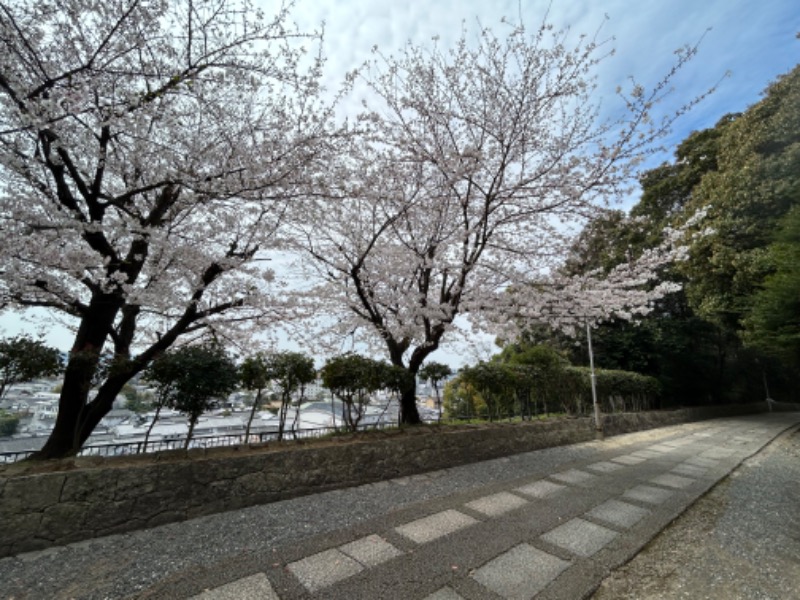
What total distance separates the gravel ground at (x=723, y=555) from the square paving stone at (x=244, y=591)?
200cm

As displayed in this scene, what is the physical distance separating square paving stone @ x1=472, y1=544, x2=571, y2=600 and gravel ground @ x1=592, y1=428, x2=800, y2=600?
0.96 ft

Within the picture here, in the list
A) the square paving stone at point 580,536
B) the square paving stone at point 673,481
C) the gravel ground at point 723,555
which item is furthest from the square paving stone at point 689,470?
the square paving stone at point 580,536

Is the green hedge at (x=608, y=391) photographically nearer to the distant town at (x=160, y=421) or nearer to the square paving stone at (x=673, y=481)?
the square paving stone at (x=673, y=481)

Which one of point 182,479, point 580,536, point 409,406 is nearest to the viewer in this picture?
point 580,536

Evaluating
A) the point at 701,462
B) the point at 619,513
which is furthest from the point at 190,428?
the point at 701,462

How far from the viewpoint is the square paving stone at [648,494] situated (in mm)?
3760

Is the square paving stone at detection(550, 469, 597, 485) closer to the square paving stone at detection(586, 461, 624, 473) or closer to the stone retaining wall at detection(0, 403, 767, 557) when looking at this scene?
the square paving stone at detection(586, 461, 624, 473)

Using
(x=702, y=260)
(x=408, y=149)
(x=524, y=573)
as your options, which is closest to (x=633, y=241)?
(x=702, y=260)

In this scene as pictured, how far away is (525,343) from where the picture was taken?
13641mm

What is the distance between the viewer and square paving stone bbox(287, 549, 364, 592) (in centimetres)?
207

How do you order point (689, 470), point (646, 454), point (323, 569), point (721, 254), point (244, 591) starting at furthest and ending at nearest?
point (721, 254)
point (646, 454)
point (689, 470)
point (323, 569)
point (244, 591)

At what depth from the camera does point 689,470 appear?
5.22 metres

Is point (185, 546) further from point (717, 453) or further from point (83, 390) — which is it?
point (717, 453)

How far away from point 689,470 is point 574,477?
227 centimetres
